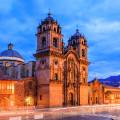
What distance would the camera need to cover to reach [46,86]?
64.8 metres

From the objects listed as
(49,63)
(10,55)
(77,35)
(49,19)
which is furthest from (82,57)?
(10,55)

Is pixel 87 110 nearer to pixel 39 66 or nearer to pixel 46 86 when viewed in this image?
pixel 46 86

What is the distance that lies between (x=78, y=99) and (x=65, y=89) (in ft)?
20.2

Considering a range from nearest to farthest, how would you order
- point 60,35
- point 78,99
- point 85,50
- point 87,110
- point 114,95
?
point 87,110 < point 60,35 < point 78,99 < point 85,50 < point 114,95

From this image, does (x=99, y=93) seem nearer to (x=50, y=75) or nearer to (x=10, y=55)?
(x=50, y=75)

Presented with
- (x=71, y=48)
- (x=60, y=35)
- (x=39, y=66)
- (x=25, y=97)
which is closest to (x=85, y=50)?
(x=71, y=48)

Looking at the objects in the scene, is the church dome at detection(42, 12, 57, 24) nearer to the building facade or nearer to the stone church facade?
the stone church facade

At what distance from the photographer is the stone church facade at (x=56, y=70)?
65.2 metres

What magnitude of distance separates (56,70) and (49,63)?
303 cm

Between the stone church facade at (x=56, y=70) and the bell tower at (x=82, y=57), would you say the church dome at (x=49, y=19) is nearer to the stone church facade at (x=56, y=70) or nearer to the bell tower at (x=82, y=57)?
the stone church facade at (x=56, y=70)

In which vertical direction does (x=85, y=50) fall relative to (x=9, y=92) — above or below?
above

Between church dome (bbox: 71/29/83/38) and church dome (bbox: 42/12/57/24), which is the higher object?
church dome (bbox: 42/12/57/24)

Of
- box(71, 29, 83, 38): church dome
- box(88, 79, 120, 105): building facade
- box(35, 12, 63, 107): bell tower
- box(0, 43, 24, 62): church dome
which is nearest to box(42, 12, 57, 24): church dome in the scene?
box(35, 12, 63, 107): bell tower

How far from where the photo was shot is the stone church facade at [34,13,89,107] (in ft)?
214
